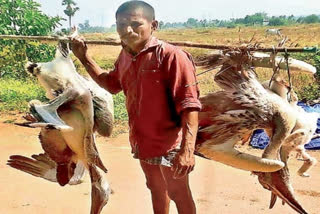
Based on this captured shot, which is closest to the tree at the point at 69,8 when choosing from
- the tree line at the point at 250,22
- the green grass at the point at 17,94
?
the tree line at the point at 250,22

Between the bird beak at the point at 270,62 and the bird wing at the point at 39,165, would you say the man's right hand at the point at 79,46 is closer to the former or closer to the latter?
the bird wing at the point at 39,165


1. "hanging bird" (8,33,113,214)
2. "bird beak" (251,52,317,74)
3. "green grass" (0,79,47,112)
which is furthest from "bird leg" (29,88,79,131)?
"green grass" (0,79,47,112)

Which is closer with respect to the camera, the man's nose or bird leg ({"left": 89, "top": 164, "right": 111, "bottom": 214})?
the man's nose

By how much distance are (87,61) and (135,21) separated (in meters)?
0.62

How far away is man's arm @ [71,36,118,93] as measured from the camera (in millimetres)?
3091

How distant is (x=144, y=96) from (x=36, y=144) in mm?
4896

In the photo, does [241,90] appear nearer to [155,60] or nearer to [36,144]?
[155,60]

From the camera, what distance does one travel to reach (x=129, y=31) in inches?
106

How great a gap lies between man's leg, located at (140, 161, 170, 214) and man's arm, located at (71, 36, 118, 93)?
1.80 feet

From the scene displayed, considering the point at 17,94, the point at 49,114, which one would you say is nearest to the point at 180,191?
the point at 49,114

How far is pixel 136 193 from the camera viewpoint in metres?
4.89

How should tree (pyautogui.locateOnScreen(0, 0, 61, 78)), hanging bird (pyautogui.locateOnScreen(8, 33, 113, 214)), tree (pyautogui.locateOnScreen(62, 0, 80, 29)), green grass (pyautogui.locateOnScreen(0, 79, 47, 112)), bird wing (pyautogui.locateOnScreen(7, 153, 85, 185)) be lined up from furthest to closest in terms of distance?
1. tree (pyautogui.locateOnScreen(62, 0, 80, 29))
2. tree (pyautogui.locateOnScreen(0, 0, 61, 78))
3. green grass (pyautogui.locateOnScreen(0, 79, 47, 112))
4. bird wing (pyautogui.locateOnScreen(7, 153, 85, 185))
5. hanging bird (pyautogui.locateOnScreen(8, 33, 113, 214))

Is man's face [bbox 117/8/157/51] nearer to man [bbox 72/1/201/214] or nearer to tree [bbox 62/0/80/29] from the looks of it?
man [bbox 72/1/201/214]

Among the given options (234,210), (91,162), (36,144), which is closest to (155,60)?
(91,162)
